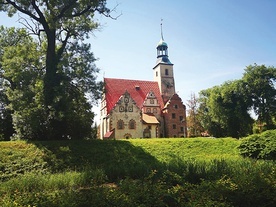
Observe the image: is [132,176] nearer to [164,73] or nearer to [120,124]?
[120,124]

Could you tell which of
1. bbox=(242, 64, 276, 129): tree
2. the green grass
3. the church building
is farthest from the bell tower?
the green grass

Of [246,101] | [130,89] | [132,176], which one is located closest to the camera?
[132,176]

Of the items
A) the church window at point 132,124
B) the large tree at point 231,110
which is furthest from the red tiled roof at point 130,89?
the large tree at point 231,110

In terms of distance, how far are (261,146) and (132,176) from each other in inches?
498

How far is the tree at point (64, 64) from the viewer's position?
19.9 meters

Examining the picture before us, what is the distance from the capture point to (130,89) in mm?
43750

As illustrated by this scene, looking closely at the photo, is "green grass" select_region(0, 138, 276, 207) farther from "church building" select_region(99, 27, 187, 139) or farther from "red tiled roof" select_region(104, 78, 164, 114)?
"red tiled roof" select_region(104, 78, 164, 114)

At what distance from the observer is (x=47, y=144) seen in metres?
19.0

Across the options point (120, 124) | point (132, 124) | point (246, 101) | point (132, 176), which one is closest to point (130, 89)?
point (132, 124)

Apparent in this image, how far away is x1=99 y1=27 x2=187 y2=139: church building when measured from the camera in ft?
124

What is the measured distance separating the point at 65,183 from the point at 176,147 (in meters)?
15.1

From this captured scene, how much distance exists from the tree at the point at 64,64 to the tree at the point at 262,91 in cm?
2979

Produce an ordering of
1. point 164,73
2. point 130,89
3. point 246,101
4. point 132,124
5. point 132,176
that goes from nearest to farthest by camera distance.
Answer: point 132,176 → point 132,124 → point 246,101 → point 130,89 → point 164,73

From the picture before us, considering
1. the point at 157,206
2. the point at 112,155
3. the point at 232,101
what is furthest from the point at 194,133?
the point at 157,206
